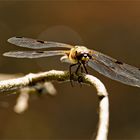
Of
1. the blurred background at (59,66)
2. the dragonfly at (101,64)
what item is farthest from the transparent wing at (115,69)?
the blurred background at (59,66)

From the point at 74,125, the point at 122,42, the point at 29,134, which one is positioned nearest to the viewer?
the point at 29,134

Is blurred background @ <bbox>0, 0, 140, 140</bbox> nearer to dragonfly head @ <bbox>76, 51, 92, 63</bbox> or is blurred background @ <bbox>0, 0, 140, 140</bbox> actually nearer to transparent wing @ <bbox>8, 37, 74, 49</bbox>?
transparent wing @ <bbox>8, 37, 74, 49</bbox>

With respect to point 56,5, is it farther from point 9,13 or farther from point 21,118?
point 21,118

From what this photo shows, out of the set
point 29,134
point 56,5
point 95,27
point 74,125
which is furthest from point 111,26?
point 29,134

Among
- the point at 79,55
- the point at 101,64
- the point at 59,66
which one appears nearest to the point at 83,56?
the point at 79,55

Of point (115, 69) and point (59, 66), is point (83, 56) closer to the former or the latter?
point (115, 69)
